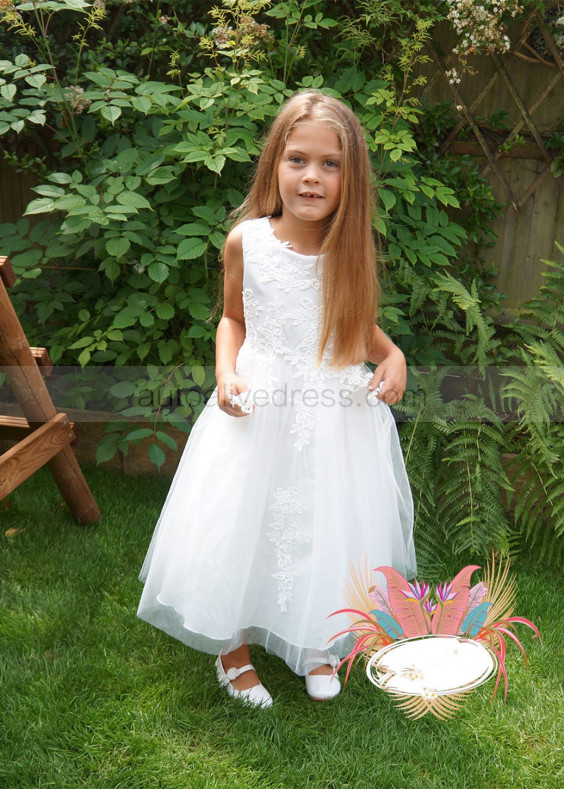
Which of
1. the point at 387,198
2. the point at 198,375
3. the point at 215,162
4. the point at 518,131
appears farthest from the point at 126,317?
the point at 518,131

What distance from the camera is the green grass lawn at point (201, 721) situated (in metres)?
1.73

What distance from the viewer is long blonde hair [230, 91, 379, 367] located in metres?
1.72

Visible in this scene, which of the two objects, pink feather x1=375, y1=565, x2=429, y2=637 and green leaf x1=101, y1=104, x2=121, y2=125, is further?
green leaf x1=101, y1=104, x2=121, y2=125

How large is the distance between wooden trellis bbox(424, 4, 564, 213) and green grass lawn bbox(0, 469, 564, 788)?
1.95 meters

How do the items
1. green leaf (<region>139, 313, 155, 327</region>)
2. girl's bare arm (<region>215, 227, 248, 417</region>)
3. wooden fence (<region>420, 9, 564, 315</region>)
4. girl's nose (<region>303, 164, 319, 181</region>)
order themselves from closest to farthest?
girl's nose (<region>303, 164, 319, 181</region>) < girl's bare arm (<region>215, 227, 248, 417</region>) < green leaf (<region>139, 313, 155, 327</region>) < wooden fence (<region>420, 9, 564, 315</region>)

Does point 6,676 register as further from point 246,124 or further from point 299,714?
point 246,124

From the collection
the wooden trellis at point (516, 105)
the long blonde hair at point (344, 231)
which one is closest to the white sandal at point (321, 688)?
the long blonde hair at point (344, 231)

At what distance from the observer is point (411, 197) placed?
2695mm

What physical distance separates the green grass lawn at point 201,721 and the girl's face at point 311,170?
135 cm

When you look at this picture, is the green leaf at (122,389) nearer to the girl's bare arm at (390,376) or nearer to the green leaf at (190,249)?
the green leaf at (190,249)

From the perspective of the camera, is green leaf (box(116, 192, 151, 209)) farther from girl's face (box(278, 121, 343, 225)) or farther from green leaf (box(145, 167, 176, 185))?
girl's face (box(278, 121, 343, 225))

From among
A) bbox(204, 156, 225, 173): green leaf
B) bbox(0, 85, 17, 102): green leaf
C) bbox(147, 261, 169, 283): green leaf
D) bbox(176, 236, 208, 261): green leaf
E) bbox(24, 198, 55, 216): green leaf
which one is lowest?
bbox(147, 261, 169, 283): green leaf

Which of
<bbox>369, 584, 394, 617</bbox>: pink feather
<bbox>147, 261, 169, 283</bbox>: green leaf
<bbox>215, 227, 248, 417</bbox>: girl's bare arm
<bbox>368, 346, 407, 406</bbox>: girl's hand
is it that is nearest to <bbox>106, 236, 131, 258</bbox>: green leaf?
<bbox>147, 261, 169, 283</bbox>: green leaf

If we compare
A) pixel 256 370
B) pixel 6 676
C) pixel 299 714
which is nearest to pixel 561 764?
pixel 299 714
